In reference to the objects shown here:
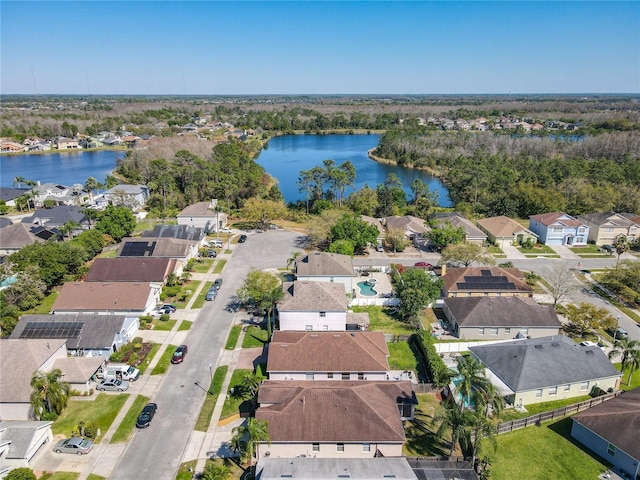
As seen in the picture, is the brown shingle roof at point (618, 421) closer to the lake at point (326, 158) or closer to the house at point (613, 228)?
the house at point (613, 228)

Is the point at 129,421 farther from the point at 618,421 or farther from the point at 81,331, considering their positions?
the point at 618,421

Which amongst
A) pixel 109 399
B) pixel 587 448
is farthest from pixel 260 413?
pixel 587 448

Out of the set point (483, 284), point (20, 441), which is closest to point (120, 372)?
point (20, 441)

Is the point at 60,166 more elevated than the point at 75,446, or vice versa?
the point at 75,446

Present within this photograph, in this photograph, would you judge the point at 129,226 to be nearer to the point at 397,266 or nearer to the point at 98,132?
the point at 397,266

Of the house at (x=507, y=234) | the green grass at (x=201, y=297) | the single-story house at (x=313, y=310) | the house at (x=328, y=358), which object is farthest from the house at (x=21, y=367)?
the house at (x=507, y=234)

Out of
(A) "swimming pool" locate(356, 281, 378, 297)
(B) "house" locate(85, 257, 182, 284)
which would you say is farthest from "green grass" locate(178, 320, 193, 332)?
(A) "swimming pool" locate(356, 281, 378, 297)
